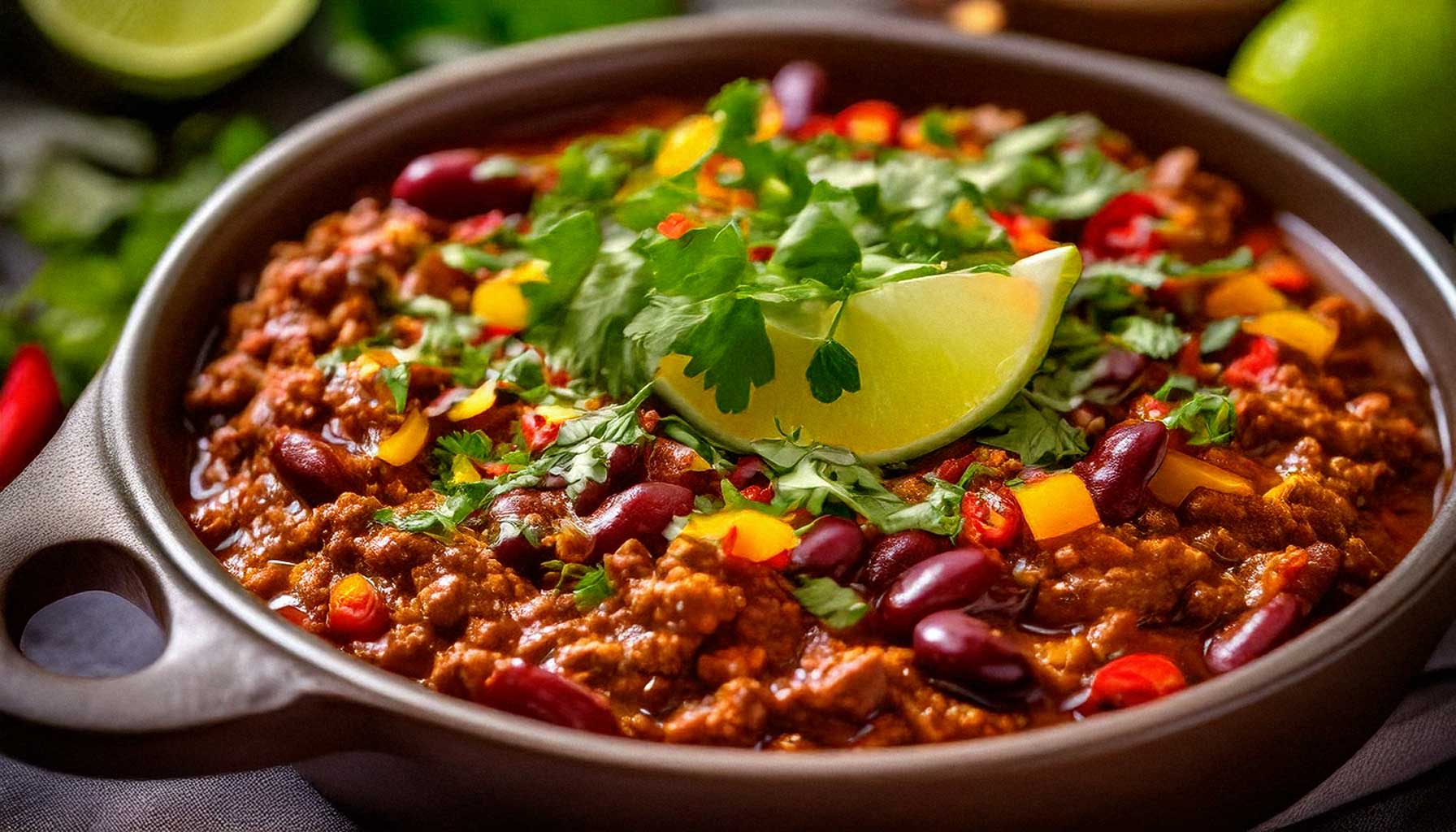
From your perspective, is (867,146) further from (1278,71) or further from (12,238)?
(12,238)

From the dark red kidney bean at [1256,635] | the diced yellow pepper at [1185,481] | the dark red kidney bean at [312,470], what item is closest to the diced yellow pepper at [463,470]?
the dark red kidney bean at [312,470]

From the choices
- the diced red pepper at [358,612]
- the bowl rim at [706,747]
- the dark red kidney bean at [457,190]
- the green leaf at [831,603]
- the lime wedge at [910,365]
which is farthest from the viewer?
the dark red kidney bean at [457,190]

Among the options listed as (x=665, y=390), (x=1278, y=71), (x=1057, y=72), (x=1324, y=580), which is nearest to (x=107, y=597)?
(x=665, y=390)

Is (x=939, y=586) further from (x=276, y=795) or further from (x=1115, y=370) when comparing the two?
(x=276, y=795)

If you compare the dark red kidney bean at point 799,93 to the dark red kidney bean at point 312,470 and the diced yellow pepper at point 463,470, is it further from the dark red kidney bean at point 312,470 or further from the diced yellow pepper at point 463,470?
the dark red kidney bean at point 312,470

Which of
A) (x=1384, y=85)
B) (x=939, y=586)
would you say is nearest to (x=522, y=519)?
(x=939, y=586)

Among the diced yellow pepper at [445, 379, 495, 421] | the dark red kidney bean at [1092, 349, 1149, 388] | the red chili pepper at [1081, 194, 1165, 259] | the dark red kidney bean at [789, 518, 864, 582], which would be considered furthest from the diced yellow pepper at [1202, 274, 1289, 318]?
the diced yellow pepper at [445, 379, 495, 421]
